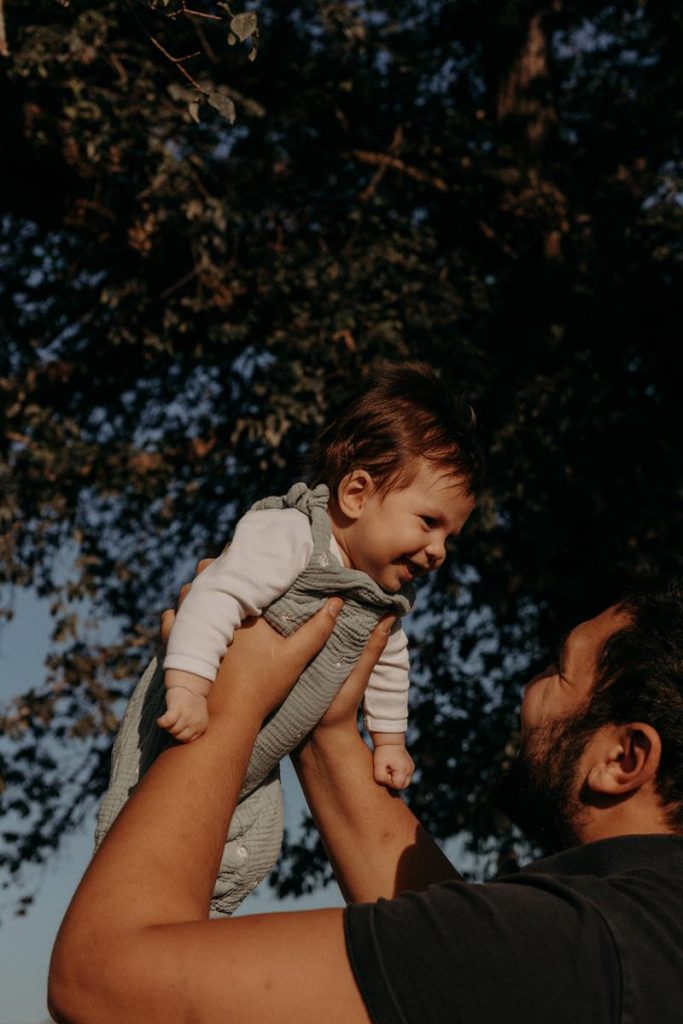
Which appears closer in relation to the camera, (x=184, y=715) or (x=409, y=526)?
(x=184, y=715)

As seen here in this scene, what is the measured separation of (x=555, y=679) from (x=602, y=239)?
7.27 m

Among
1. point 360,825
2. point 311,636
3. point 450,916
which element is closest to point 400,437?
point 311,636

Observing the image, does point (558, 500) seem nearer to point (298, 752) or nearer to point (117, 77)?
point (117, 77)

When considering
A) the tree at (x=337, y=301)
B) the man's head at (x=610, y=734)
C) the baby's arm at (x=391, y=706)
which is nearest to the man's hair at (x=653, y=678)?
the man's head at (x=610, y=734)

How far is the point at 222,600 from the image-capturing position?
2.59 meters

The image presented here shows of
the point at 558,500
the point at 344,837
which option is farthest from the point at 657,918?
the point at 558,500

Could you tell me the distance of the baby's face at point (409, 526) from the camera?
3.05 m

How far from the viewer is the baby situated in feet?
8.47

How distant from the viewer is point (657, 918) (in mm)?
1765

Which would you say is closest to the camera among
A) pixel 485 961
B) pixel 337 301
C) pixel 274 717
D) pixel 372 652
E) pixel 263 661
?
pixel 485 961

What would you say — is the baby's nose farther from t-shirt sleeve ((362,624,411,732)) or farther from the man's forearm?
the man's forearm

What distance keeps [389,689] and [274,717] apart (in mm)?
609

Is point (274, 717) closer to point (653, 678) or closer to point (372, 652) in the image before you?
point (372, 652)

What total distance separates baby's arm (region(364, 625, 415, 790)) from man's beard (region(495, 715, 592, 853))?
0.56m
